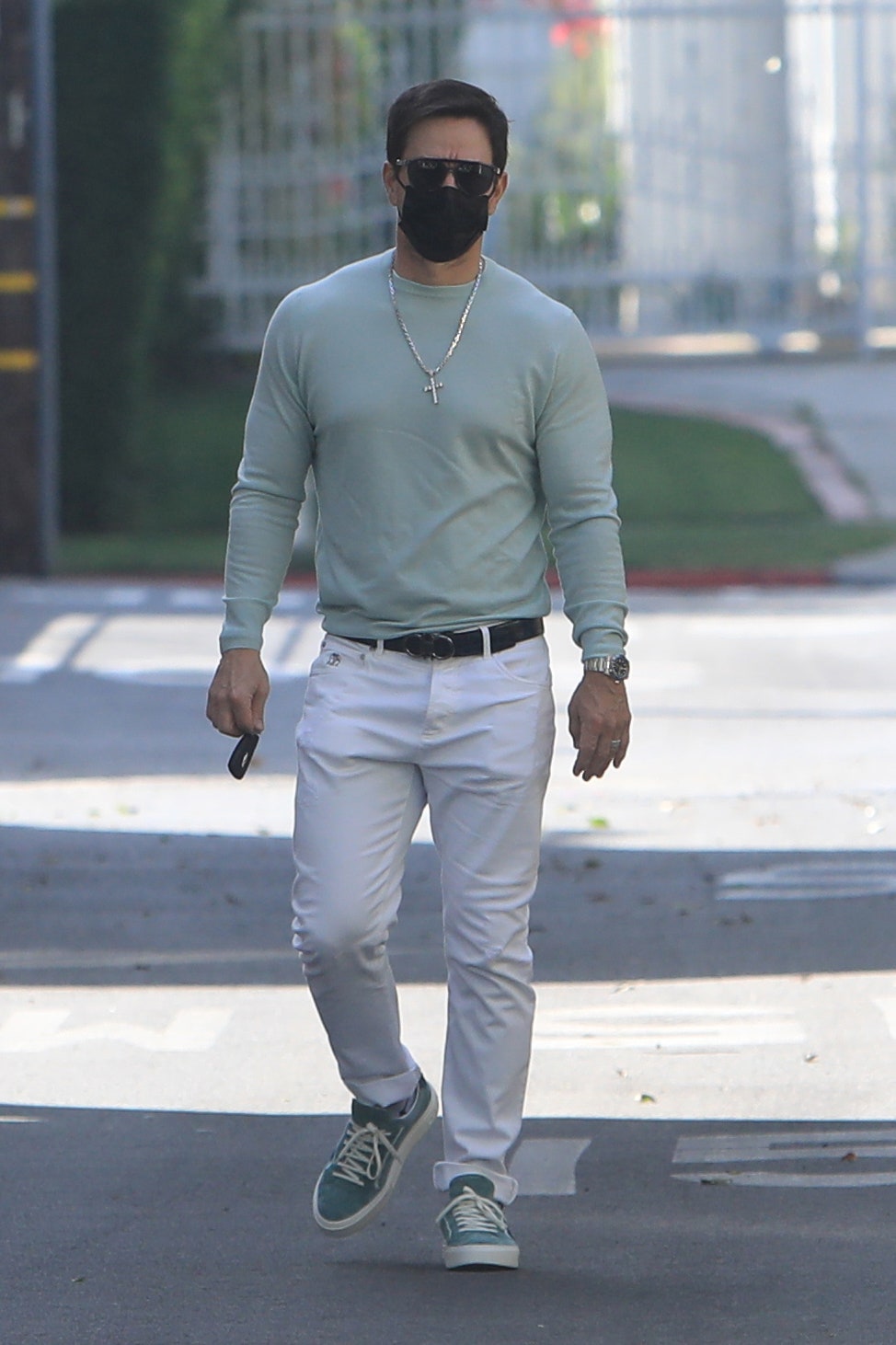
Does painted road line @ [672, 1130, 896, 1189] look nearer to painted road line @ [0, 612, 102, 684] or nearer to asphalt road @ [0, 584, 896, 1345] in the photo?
asphalt road @ [0, 584, 896, 1345]

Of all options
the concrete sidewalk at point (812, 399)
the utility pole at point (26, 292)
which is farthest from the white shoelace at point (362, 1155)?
the concrete sidewalk at point (812, 399)

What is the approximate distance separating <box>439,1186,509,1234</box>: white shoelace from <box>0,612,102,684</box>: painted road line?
815 centimetres

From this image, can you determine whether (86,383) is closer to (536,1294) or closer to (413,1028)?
(413,1028)

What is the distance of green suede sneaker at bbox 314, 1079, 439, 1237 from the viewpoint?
15.0ft

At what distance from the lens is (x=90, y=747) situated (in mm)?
10570

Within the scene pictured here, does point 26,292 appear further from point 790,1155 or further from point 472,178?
point 472,178

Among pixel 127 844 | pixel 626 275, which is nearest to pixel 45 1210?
pixel 127 844

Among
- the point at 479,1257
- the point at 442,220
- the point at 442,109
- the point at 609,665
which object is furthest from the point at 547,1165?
the point at 442,109

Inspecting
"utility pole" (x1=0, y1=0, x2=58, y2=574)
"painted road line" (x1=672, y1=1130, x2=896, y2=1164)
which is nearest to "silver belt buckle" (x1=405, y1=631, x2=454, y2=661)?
"painted road line" (x1=672, y1=1130, x2=896, y2=1164)

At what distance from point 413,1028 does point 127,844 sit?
263 centimetres

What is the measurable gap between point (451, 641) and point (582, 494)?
0.34 m

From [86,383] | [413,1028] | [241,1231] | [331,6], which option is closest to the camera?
[241,1231]

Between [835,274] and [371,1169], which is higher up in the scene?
[835,274]

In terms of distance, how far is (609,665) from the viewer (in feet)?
14.6
